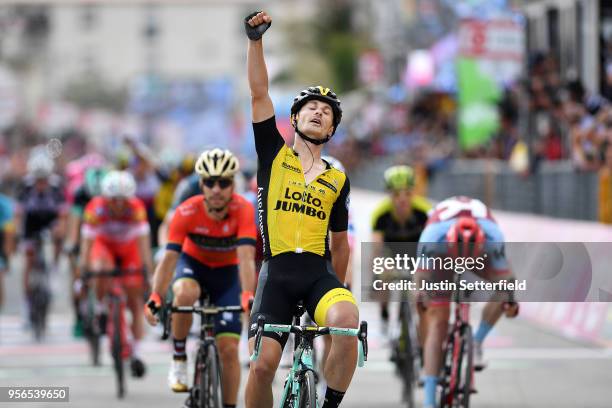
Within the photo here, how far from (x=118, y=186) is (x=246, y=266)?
481 centimetres

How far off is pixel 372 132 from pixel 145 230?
39043 mm

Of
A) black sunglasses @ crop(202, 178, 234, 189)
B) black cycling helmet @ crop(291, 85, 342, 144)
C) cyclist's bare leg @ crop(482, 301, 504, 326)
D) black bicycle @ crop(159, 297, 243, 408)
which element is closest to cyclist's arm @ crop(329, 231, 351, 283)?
black cycling helmet @ crop(291, 85, 342, 144)

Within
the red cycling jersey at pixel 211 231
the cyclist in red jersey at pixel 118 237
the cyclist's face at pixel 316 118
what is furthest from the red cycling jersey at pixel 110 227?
the cyclist's face at pixel 316 118

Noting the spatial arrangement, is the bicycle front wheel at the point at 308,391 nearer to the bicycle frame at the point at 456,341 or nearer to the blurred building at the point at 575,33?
the bicycle frame at the point at 456,341

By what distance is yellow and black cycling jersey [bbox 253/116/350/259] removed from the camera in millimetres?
8203

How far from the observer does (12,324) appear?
66.3ft

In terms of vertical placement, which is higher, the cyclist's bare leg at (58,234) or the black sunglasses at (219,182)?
the cyclist's bare leg at (58,234)

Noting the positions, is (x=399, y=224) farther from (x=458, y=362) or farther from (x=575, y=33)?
(x=575, y=33)

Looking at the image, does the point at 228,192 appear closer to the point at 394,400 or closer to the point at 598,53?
the point at 394,400

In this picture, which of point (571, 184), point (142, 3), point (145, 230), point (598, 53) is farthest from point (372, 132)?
point (142, 3)

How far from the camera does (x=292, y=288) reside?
8148mm

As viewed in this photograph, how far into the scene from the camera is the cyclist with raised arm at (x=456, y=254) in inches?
403

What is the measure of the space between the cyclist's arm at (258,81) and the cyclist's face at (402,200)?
5.23 meters

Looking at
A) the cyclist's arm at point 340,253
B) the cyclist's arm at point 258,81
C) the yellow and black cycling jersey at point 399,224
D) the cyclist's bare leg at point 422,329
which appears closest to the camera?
the cyclist's arm at point 258,81
